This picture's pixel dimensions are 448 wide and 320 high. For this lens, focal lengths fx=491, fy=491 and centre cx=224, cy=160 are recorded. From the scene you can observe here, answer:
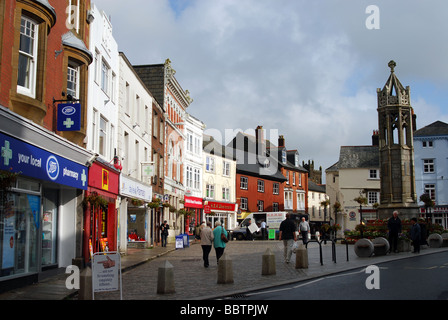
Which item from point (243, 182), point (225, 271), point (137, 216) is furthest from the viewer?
point (243, 182)

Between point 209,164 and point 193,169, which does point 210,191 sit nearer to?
point 209,164

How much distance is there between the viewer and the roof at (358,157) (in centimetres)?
6438

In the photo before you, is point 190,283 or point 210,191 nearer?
point 190,283

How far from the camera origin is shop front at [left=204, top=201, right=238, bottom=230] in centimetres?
5422

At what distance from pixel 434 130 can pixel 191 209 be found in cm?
3263

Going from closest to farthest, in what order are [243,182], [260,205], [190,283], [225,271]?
[225,271]
[190,283]
[243,182]
[260,205]

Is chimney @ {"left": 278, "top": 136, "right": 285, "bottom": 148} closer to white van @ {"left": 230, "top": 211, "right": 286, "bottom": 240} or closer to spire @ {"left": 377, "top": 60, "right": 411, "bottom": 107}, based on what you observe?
white van @ {"left": 230, "top": 211, "right": 286, "bottom": 240}

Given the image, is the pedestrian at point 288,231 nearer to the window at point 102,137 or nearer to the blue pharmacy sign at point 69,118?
the blue pharmacy sign at point 69,118

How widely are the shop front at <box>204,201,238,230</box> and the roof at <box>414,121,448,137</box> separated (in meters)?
24.8

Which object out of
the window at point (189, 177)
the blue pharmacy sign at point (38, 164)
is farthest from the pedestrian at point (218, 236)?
the window at point (189, 177)

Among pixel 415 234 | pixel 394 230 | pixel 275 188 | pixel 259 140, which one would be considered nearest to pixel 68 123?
pixel 394 230

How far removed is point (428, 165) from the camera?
6072cm

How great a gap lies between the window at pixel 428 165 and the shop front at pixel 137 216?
40547 millimetres
